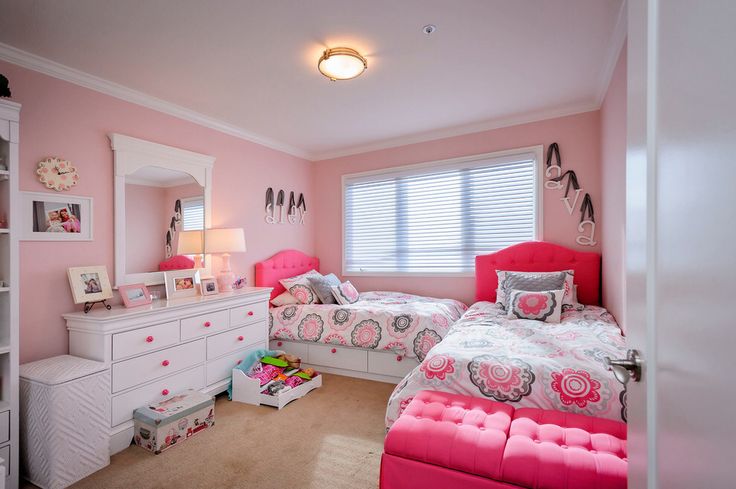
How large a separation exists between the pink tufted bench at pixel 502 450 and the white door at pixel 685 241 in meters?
0.60

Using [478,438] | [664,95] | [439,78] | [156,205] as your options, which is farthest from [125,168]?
[664,95]

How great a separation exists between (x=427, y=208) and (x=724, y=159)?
3.83 m

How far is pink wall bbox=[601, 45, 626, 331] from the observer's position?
2.37 m

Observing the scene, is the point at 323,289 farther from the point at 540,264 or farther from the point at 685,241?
the point at 685,241

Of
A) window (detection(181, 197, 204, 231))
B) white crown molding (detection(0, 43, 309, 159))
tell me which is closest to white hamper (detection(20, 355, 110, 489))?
window (detection(181, 197, 204, 231))

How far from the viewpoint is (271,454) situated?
6.93 ft

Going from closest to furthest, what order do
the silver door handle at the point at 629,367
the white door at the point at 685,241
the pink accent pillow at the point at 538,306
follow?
1. the white door at the point at 685,241
2. the silver door handle at the point at 629,367
3. the pink accent pillow at the point at 538,306

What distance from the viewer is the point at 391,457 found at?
4.92 feet

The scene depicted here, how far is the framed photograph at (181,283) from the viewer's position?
2.94 metres

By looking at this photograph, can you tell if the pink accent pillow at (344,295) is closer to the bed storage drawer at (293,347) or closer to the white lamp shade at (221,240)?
the bed storage drawer at (293,347)

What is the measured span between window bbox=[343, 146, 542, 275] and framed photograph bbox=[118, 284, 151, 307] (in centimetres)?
247

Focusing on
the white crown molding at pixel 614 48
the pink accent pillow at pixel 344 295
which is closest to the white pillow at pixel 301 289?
the pink accent pillow at pixel 344 295

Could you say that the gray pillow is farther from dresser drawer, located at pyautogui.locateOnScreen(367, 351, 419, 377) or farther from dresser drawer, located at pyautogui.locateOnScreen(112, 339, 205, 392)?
dresser drawer, located at pyautogui.locateOnScreen(112, 339, 205, 392)

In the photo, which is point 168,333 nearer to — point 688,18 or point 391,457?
point 391,457
